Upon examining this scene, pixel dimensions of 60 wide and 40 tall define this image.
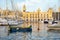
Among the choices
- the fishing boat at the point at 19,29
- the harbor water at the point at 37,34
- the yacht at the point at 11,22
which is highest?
the yacht at the point at 11,22

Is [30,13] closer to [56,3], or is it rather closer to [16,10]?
[16,10]

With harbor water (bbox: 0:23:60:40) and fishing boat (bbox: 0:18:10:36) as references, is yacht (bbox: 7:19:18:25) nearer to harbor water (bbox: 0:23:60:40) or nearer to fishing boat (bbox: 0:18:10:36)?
fishing boat (bbox: 0:18:10:36)

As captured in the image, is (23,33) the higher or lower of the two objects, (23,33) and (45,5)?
the lower

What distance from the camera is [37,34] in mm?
7281

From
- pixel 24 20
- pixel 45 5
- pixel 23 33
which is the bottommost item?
pixel 23 33

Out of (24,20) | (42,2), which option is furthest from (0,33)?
(42,2)

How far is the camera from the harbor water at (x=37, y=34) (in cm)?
697

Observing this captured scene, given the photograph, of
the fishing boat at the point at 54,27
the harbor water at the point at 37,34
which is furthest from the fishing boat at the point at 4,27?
the fishing boat at the point at 54,27

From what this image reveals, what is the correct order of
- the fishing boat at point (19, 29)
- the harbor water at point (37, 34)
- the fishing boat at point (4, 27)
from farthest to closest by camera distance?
the fishing boat at point (19, 29) → the fishing boat at point (4, 27) → the harbor water at point (37, 34)

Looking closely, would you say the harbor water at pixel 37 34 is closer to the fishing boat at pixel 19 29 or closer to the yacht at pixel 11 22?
the fishing boat at pixel 19 29

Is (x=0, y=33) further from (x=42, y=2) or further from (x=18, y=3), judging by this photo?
(x=42, y=2)

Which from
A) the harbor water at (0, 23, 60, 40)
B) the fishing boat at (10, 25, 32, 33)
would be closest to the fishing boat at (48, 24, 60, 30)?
the harbor water at (0, 23, 60, 40)

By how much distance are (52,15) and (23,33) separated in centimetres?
118

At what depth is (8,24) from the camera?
736 centimetres
